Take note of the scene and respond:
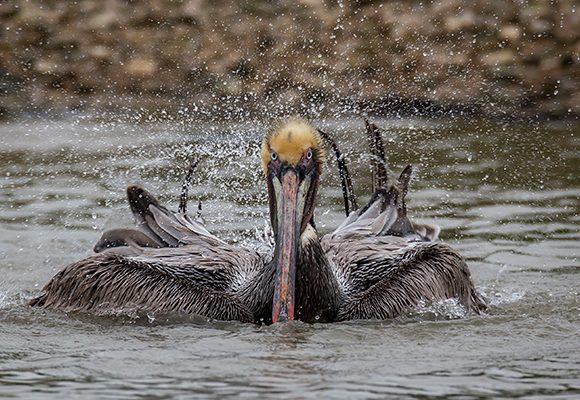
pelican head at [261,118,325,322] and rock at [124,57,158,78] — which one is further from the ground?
rock at [124,57,158,78]

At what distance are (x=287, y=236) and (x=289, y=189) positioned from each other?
0.26 metres

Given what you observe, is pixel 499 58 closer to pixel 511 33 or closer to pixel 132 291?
pixel 511 33

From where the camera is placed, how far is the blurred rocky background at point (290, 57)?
1355cm

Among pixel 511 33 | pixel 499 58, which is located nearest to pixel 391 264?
pixel 499 58

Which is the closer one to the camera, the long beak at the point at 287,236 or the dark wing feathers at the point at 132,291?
the long beak at the point at 287,236

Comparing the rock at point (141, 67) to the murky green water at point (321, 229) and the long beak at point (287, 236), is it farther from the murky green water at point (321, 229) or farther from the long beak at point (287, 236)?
the long beak at point (287, 236)

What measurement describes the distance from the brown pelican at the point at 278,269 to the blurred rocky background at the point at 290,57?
200 inches

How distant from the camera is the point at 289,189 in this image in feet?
23.6

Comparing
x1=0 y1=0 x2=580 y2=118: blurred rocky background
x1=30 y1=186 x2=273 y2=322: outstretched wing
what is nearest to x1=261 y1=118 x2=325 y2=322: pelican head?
x1=30 y1=186 x2=273 y2=322: outstretched wing

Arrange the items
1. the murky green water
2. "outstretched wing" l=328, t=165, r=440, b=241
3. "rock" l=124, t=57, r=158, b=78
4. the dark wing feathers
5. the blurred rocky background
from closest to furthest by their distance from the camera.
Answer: the murky green water → the dark wing feathers → "outstretched wing" l=328, t=165, r=440, b=241 → the blurred rocky background → "rock" l=124, t=57, r=158, b=78

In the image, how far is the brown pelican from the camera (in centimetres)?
719

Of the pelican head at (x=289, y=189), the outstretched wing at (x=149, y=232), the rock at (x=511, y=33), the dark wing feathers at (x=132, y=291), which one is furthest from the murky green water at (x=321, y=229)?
the rock at (x=511, y=33)

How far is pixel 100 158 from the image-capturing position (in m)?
11.8

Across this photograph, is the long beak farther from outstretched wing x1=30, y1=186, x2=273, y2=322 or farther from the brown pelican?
outstretched wing x1=30, y1=186, x2=273, y2=322
